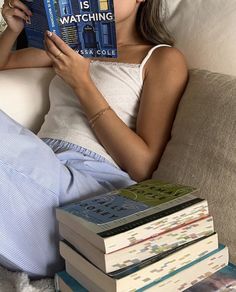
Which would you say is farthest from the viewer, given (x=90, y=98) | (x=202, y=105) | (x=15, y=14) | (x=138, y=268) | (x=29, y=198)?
(x=15, y=14)

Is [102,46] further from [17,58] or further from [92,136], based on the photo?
[17,58]

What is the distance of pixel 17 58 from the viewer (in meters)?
1.37

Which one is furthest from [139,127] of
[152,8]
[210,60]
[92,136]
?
[152,8]

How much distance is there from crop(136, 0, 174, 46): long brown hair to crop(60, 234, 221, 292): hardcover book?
1.98ft

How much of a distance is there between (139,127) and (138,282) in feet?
1.51

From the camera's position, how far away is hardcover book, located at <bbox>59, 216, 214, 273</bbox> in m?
0.70

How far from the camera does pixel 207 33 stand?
1.13m

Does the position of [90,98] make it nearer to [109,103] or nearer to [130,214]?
[109,103]

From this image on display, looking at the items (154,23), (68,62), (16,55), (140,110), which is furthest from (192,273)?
(16,55)

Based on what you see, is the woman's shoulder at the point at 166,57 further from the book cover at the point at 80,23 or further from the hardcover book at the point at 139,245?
the hardcover book at the point at 139,245

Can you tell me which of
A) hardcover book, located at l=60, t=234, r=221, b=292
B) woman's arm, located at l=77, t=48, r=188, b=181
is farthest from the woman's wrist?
hardcover book, located at l=60, t=234, r=221, b=292

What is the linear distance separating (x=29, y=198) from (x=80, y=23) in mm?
409

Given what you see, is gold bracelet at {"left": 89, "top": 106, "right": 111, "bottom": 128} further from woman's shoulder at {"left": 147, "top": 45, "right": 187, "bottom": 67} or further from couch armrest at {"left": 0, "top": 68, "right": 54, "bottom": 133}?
couch armrest at {"left": 0, "top": 68, "right": 54, "bottom": 133}

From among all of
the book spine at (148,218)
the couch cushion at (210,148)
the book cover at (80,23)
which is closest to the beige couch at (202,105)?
the couch cushion at (210,148)
